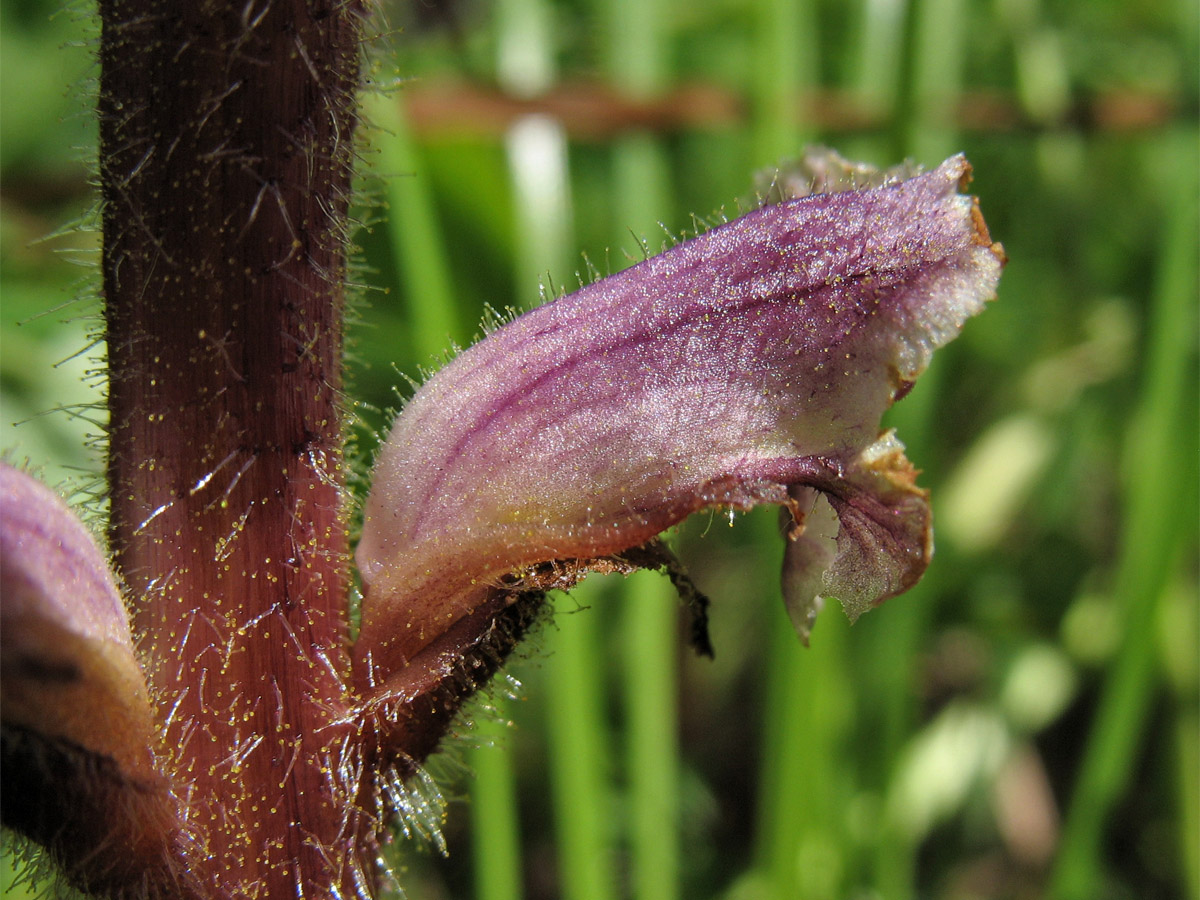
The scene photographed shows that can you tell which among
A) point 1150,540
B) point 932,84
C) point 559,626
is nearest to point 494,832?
point 559,626

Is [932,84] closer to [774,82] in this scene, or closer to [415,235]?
[774,82]

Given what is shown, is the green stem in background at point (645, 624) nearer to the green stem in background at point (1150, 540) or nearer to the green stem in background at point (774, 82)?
the green stem in background at point (774, 82)

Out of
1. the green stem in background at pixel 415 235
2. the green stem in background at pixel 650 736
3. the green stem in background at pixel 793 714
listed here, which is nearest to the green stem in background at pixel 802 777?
the green stem in background at pixel 793 714

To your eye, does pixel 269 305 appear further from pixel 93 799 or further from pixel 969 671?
pixel 969 671

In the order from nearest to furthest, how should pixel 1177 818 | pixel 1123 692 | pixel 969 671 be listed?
1. pixel 1123 692
2. pixel 1177 818
3. pixel 969 671

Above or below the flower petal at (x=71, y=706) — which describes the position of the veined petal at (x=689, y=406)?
above

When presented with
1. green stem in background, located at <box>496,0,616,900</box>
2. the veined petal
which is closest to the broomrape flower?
the veined petal

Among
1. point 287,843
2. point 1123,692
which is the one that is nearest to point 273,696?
point 287,843
